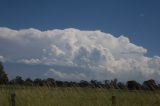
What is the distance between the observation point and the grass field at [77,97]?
13.9 metres

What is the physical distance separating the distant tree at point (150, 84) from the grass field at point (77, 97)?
0.84 ft

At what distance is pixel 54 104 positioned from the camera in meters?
14.2

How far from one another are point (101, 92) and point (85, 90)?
2.02 ft

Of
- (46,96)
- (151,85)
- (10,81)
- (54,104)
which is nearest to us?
(151,85)

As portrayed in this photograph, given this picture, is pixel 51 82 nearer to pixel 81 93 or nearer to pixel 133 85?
pixel 81 93

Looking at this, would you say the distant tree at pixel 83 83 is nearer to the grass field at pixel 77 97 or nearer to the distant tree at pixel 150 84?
the grass field at pixel 77 97

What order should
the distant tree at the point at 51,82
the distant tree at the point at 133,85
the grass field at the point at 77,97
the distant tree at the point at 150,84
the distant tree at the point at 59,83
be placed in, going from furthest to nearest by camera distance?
the distant tree at the point at 51,82 < the distant tree at the point at 59,83 < the grass field at the point at 77,97 < the distant tree at the point at 133,85 < the distant tree at the point at 150,84

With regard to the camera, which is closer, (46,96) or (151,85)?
(151,85)

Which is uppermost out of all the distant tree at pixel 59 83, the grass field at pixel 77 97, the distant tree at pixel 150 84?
the distant tree at pixel 59 83

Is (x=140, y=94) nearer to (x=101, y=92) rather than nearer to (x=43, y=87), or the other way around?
(x=101, y=92)

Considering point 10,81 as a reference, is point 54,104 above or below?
below

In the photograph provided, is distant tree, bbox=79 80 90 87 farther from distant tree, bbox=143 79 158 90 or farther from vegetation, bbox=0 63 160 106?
distant tree, bbox=143 79 158 90

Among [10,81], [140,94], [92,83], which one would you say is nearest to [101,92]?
[92,83]

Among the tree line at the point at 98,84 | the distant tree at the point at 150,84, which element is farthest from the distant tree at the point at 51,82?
the distant tree at the point at 150,84
